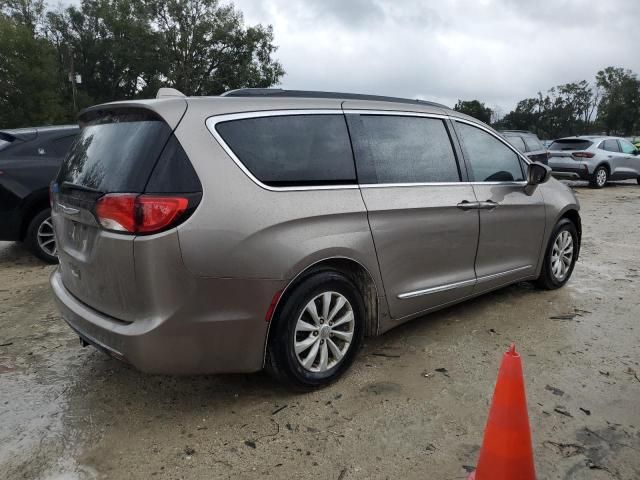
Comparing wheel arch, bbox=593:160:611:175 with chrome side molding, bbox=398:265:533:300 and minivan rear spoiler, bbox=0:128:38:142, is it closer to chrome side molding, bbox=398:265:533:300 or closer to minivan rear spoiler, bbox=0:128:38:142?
chrome side molding, bbox=398:265:533:300

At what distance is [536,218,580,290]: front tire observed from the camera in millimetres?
4922

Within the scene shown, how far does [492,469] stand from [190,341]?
1465mm

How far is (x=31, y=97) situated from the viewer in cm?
3684

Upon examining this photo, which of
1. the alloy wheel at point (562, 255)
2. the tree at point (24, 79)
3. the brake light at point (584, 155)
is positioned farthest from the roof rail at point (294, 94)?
the tree at point (24, 79)

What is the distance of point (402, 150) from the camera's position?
142 inches

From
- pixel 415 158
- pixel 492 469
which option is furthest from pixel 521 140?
pixel 492 469

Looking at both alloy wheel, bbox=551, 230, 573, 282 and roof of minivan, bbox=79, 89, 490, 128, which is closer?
roof of minivan, bbox=79, 89, 490, 128

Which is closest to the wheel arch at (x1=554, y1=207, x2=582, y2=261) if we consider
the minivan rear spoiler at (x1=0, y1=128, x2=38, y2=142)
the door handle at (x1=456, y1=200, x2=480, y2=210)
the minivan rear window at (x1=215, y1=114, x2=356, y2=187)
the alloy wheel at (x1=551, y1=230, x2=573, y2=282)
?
the alloy wheel at (x1=551, y1=230, x2=573, y2=282)

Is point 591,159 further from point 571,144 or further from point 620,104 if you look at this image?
point 620,104

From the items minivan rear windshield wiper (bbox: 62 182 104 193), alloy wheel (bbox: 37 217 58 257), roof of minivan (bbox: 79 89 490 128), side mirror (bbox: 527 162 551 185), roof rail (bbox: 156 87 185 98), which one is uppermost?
roof rail (bbox: 156 87 185 98)

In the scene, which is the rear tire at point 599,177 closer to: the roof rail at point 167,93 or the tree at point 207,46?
the roof rail at point 167,93

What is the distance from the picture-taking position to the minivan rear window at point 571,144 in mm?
15867

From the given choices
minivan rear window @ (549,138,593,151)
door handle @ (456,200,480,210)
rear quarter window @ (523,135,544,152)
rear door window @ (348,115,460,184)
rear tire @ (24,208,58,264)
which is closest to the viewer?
rear door window @ (348,115,460,184)

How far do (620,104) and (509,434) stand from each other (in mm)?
80972
